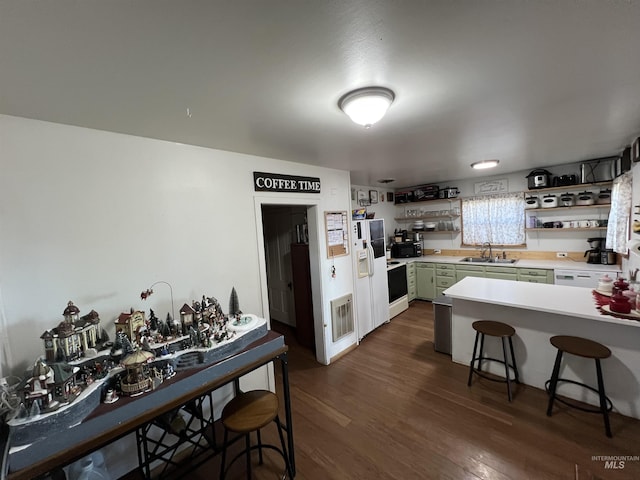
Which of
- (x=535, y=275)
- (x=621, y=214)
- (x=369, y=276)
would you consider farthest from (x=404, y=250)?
(x=621, y=214)

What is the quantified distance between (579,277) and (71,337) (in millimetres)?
5364

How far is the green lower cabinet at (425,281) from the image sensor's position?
495 centimetres

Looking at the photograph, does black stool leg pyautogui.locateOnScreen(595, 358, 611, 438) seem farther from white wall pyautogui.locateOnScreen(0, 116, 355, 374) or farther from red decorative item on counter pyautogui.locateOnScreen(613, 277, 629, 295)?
white wall pyautogui.locateOnScreen(0, 116, 355, 374)

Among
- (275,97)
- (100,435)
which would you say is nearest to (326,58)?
(275,97)

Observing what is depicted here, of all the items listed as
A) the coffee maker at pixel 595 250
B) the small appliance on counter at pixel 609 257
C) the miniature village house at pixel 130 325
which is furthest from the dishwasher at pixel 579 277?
the miniature village house at pixel 130 325

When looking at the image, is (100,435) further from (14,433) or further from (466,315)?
(466,315)

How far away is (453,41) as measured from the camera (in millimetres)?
986

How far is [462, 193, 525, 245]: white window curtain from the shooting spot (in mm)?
4508

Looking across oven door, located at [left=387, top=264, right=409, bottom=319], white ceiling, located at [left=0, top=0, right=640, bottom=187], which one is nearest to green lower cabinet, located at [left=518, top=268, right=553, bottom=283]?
oven door, located at [left=387, top=264, right=409, bottom=319]

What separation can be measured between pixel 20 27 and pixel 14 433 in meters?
1.42

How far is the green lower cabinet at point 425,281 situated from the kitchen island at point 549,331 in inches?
71.0

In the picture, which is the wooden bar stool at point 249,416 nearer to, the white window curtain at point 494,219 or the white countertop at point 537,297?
the white countertop at point 537,297

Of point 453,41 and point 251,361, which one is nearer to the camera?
point 453,41

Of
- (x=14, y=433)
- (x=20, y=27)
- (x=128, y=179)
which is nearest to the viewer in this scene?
(x=20, y=27)
